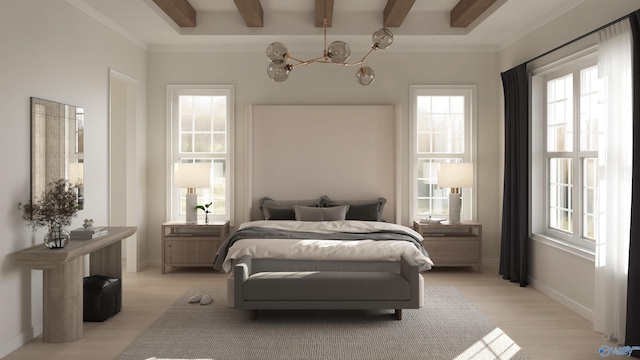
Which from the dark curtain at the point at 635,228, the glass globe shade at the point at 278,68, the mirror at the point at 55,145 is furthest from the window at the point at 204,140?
the dark curtain at the point at 635,228

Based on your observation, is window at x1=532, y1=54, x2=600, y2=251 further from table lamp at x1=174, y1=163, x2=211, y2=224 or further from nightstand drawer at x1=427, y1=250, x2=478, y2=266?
table lamp at x1=174, y1=163, x2=211, y2=224

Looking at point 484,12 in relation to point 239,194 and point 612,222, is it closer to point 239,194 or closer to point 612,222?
point 612,222

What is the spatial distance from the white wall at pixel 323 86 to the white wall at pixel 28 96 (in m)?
1.59

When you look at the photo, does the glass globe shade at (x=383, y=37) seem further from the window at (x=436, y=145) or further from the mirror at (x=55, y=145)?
the window at (x=436, y=145)

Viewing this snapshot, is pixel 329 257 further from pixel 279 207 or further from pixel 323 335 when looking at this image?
pixel 279 207

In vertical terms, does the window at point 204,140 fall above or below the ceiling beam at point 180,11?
below

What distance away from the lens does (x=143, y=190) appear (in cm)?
683

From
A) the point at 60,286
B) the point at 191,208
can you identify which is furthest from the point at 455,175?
the point at 60,286

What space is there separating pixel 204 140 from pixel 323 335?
365 centimetres

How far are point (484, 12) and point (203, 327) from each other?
4.19 metres

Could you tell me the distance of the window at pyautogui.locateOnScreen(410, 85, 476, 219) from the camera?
702 centimetres

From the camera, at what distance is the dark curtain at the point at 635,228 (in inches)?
147

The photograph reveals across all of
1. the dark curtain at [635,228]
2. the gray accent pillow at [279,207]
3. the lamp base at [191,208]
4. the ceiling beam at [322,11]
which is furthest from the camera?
the lamp base at [191,208]

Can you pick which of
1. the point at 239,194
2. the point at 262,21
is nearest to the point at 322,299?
the point at 239,194
